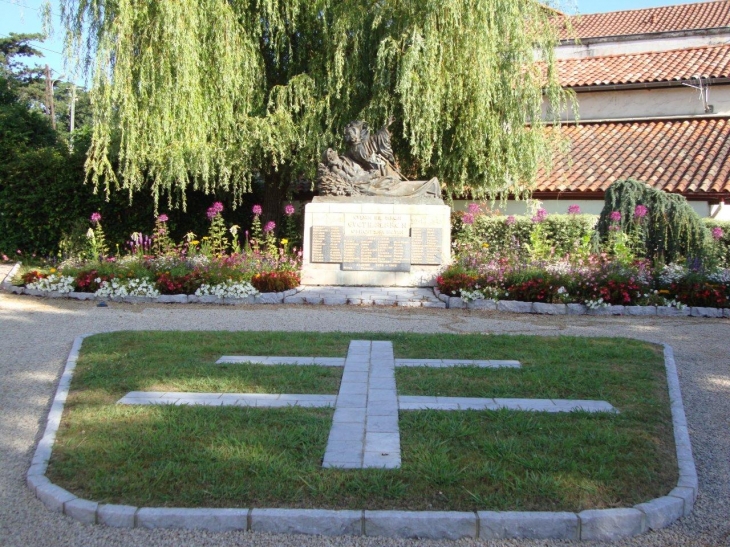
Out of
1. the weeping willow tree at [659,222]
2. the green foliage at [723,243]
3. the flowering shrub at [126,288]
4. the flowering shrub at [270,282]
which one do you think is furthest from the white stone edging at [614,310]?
the flowering shrub at [126,288]

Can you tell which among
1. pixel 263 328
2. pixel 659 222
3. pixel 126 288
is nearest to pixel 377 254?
pixel 263 328

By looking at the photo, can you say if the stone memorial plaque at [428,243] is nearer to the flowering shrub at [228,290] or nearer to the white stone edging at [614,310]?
the white stone edging at [614,310]

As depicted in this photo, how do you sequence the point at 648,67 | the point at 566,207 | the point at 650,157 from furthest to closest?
the point at 648,67
the point at 650,157
the point at 566,207

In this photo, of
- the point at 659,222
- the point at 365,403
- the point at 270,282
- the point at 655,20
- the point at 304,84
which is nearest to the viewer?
the point at 365,403

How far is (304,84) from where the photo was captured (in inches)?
535

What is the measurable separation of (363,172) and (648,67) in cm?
1375

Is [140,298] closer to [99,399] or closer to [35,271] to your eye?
[35,271]

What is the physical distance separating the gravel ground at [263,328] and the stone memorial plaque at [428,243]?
199 centimetres

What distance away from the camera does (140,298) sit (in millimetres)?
11016

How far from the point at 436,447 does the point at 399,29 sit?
11.2 meters

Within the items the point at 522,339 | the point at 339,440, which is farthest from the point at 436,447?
the point at 522,339

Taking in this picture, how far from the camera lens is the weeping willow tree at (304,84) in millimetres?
12188

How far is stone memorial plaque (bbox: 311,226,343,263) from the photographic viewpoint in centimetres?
1235

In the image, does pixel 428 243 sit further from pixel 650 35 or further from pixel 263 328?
pixel 650 35
